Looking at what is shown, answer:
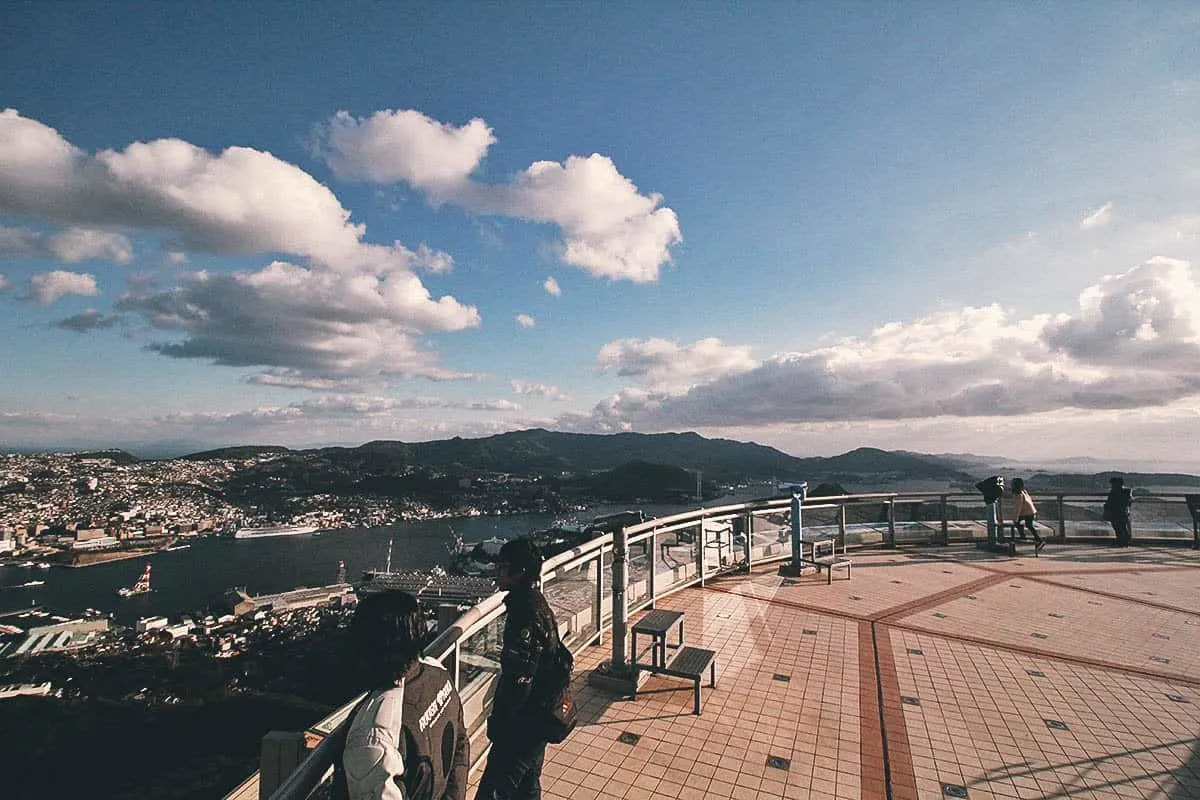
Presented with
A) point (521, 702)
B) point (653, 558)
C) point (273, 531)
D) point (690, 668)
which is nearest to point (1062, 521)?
point (653, 558)

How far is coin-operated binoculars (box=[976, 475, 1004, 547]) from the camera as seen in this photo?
11.9m

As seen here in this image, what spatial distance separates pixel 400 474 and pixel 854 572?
4223 inches

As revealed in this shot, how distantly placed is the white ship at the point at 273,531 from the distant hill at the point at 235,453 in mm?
57577

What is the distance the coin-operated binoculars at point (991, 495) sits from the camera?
11938mm

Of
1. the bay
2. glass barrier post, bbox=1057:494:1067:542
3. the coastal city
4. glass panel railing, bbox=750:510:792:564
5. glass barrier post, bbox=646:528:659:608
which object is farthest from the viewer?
the bay

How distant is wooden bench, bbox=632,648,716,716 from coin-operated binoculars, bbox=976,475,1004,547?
33.0 ft

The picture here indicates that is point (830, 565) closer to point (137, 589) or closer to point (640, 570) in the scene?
point (640, 570)

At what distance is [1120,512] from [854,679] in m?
12.9

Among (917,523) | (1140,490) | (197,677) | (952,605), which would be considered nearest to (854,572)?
(952,605)

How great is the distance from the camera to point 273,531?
72.3 m

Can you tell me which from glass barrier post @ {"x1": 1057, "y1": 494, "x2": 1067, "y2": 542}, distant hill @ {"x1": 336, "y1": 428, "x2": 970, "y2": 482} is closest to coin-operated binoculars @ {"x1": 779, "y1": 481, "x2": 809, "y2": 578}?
glass barrier post @ {"x1": 1057, "y1": 494, "x2": 1067, "y2": 542}

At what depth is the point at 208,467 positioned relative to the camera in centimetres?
10662

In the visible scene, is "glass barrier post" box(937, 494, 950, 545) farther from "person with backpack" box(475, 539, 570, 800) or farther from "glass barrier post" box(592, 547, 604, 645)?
"person with backpack" box(475, 539, 570, 800)

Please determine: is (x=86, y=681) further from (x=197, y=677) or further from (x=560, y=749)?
(x=560, y=749)
